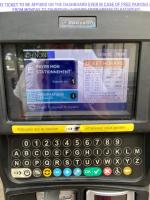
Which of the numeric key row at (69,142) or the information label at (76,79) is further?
the numeric key row at (69,142)

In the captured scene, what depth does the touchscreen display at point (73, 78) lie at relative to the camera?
901 mm

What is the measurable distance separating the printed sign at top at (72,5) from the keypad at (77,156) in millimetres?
355

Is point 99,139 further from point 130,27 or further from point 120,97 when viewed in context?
point 130,27

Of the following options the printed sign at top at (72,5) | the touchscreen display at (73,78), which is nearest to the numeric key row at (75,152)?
the touchscreen display at (73,78)

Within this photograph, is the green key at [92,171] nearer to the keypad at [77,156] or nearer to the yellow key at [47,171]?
the keypad at [77,156]

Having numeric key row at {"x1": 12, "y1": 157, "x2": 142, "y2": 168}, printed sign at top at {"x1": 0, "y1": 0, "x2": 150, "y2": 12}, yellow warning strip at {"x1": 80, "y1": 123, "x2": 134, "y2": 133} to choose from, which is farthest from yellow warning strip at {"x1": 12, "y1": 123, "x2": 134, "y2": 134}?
printed sign at top at {"x1": 0, "y1": 0, "x2": 150, "y2": 12}

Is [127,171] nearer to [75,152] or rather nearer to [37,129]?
[75,152]

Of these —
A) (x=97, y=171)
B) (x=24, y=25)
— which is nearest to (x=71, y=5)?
(x=24, y=25)

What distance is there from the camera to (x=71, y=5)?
0.88 metres

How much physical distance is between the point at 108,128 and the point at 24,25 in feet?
1.13

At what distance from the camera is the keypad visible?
3.33ft

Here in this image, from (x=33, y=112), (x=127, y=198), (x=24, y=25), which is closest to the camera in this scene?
(x=24, y=25)

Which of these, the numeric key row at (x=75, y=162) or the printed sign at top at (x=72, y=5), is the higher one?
the printed sign at top at (x=72, y=5)

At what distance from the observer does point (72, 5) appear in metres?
0.88
